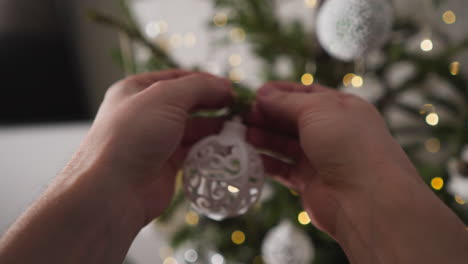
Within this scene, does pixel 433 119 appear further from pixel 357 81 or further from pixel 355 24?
pixel 355 24

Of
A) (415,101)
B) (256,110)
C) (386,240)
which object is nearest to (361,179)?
(386,240)

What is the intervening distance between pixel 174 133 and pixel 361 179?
0.87ft

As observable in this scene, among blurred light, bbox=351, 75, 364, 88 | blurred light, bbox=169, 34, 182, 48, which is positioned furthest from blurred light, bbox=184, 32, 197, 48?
blurred light, bbox=351, 75, 364, 88

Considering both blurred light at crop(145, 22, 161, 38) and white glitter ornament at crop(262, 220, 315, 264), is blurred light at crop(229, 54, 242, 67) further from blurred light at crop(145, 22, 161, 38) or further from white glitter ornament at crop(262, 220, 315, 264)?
white glitter ornament at crop(262, 220, 315, 264)

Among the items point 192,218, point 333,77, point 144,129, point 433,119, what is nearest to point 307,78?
point 333,77

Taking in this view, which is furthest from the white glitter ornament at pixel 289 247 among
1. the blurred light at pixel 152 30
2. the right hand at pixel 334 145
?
the blurred light at pixel 152 30

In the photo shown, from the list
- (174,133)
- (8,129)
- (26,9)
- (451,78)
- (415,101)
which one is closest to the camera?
(174,133)

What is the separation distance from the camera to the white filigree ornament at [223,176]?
16.0 inches

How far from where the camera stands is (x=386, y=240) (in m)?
0.36

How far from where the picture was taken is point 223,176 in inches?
16.0

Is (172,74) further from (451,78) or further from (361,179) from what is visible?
(451,78)

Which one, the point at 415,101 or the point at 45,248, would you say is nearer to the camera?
the point at 45,248

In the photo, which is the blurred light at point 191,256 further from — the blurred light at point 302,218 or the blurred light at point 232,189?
the blurred light at point 232,189

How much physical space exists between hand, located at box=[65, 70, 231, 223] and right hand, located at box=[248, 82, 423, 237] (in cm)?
11
